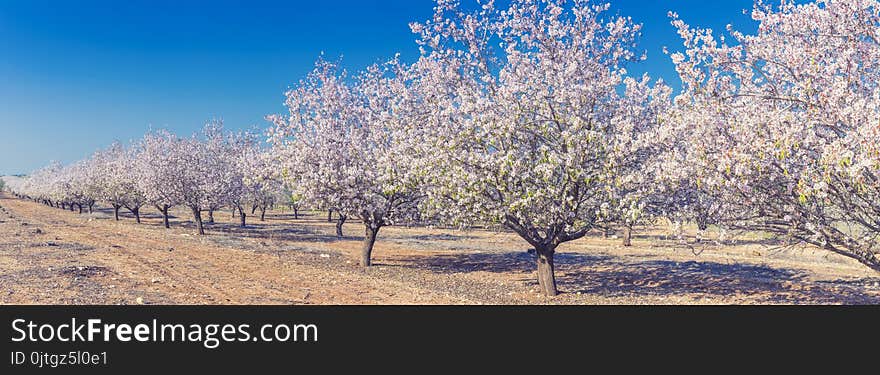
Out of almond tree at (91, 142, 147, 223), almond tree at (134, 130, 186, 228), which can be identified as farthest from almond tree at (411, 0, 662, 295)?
almond tree at (91, 142, 147, 223)

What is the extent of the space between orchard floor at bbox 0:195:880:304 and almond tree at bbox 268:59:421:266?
3278mm

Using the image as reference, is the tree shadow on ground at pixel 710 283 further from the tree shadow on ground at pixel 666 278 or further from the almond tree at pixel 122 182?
the almond tree at pixel 122 182

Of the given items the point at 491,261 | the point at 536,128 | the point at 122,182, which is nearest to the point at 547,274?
the point at 536,128

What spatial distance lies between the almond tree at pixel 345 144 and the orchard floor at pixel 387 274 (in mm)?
3278

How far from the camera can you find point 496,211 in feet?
55.9

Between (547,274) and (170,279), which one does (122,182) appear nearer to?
(170,279)

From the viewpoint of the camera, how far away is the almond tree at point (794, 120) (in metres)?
10.6

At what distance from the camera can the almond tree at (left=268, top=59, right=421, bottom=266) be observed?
78.2 feet

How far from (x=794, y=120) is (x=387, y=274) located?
59.7ft

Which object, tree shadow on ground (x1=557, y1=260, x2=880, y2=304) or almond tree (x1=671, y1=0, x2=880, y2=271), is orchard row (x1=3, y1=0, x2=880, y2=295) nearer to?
almond tree (x1=671, y1=0, x2=880, y2=271)

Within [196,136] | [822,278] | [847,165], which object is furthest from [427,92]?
[196,136]

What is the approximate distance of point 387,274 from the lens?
25953 millimetres

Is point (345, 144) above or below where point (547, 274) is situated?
above

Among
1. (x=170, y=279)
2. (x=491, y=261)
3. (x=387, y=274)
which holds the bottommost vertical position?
(x=491, y=261)
